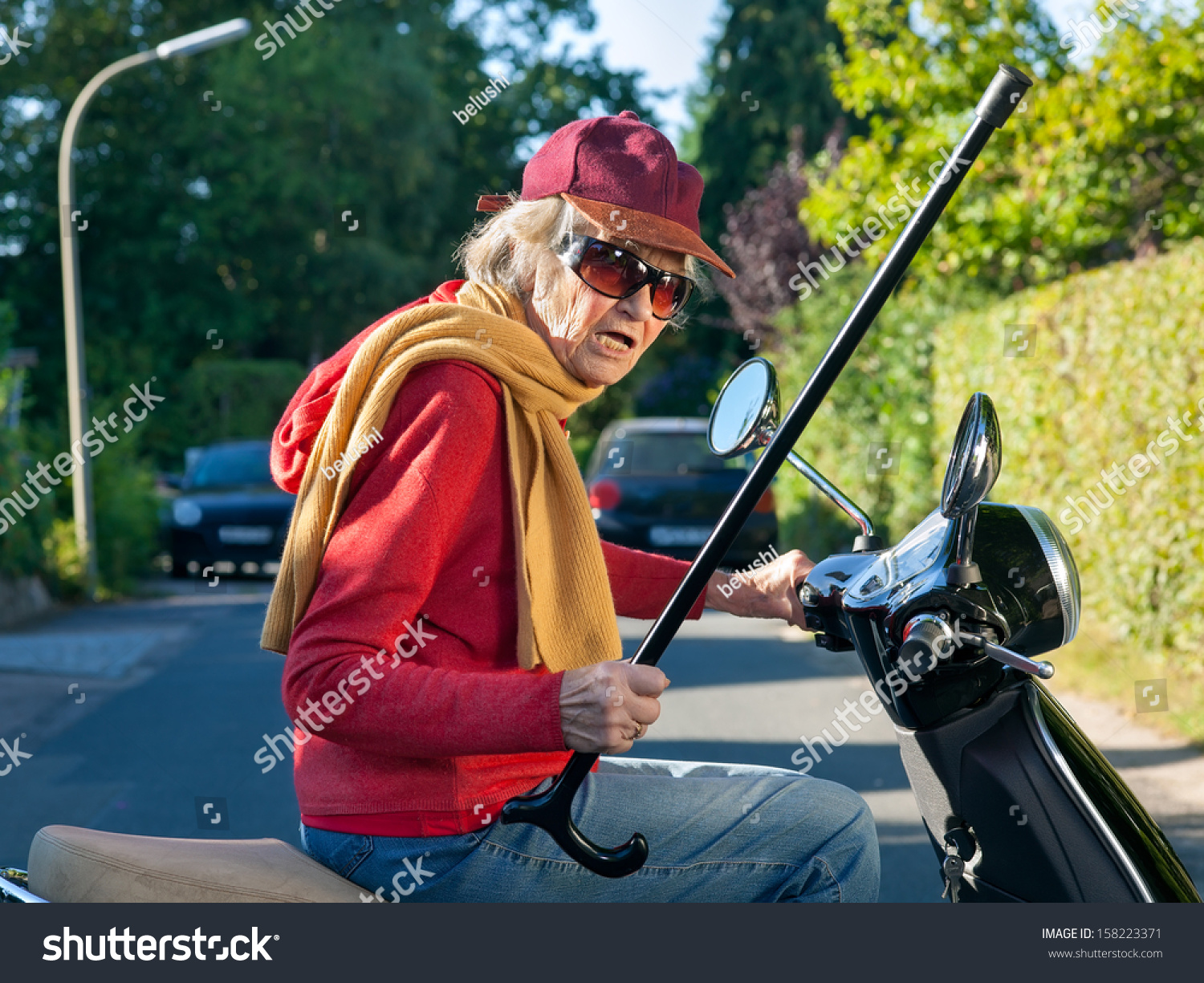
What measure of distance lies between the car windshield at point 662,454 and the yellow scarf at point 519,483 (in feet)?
32.8

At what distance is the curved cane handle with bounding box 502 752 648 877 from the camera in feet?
4.59

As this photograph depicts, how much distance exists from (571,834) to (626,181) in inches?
32.4

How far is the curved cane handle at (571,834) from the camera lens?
1.40 metres

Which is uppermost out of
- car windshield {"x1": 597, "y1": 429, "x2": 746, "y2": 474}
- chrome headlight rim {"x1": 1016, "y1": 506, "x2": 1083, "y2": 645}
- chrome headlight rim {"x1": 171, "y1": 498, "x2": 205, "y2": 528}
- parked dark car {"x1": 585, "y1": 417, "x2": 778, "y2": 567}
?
chrome headlight rim {"x1": 1016, "y1": 506, "x2": 1083, "y2": 645}

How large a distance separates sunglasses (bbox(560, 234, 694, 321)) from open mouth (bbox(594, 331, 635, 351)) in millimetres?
59

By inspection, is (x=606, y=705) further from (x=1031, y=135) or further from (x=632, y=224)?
(x=1031, y=135)

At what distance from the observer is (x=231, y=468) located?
1439 cm

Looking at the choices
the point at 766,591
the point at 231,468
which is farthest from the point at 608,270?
the point at 231,468

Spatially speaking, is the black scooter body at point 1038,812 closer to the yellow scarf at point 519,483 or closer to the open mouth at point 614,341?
the yellow scarf at point 519,483

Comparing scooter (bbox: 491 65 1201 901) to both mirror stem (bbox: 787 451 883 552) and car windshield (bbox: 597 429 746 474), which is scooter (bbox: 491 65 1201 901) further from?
car windshield (bbox: 597 429 746 474)

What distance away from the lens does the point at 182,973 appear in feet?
4.47

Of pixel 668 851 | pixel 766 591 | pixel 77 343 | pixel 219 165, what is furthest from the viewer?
pixel 219 165

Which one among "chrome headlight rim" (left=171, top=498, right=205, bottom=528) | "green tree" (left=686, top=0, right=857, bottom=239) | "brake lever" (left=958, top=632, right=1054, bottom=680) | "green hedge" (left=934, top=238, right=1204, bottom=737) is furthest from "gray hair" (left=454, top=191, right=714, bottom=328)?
"green tree" (left=686, top=0, right=857, bottom=239)

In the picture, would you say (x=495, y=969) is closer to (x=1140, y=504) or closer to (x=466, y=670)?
(x=466, y=670)
